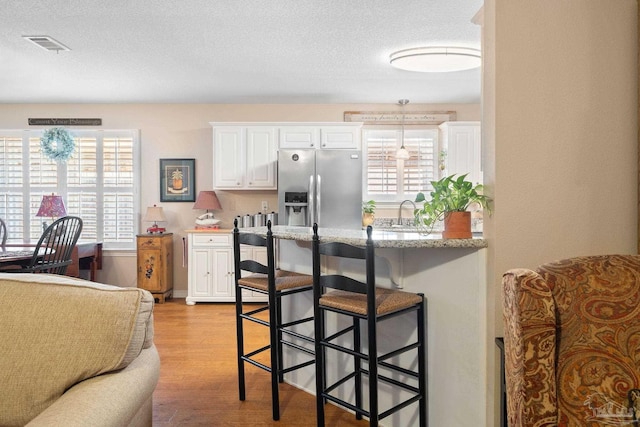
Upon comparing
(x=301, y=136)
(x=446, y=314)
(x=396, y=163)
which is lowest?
(x=446, y=314)

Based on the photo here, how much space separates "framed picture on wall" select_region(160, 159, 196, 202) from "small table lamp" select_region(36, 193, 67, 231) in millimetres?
1136

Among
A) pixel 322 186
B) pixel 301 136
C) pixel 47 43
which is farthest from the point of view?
pixel 301 136

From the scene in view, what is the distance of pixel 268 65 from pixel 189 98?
5.66 feet

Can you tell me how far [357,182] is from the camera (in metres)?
5.39

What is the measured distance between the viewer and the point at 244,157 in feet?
18.6

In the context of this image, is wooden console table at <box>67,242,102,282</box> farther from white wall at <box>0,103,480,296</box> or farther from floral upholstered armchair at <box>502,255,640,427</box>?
floral upholstered armchair at <box>502,255,640,427</box>

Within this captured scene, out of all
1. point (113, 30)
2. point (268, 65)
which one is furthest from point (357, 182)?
point (113, 30)

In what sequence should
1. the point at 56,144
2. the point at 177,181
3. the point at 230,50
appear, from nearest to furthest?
the point at 230,50
the point at 56,144
the point at 177,181

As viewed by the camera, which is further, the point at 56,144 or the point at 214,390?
the point at 56,144

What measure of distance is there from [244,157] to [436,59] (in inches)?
102

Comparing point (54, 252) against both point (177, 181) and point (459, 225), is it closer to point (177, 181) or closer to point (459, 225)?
point (177, 181)

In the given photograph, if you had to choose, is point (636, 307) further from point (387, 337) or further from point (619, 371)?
point (387, 337)

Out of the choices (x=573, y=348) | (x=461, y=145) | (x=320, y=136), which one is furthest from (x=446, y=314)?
(x=461, y=145)

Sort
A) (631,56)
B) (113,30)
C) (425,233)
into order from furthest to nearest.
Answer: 1. (113,30)
2. (425,233)
3. (631,56)
